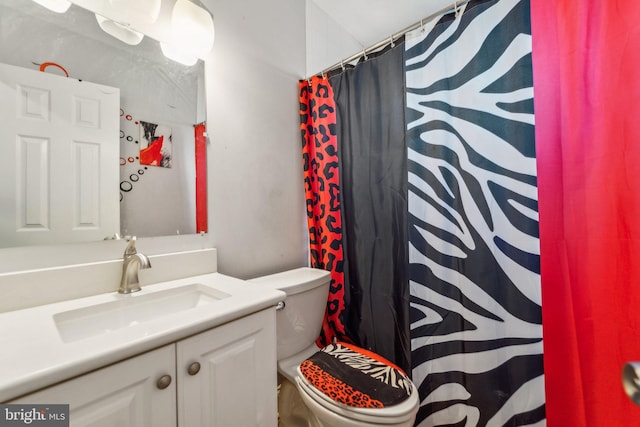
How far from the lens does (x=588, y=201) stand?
2.59 feet

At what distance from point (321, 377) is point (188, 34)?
1.51 meters

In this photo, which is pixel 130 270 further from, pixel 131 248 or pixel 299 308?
pixel 299 308

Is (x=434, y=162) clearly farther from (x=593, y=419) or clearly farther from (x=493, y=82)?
(x=593, y=419)

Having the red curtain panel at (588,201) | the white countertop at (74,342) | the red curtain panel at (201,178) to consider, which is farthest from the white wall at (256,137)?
the red curtain panel at (588,201)

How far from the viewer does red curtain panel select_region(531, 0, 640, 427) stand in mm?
729

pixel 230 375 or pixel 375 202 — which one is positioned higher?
pixel 375 202

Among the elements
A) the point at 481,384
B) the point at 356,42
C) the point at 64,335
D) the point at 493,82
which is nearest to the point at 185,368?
the point at 64,335

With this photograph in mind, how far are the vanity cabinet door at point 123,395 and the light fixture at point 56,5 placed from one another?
119 centimetres

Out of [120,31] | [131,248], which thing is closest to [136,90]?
[120,31]

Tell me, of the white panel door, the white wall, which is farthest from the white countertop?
the white wall

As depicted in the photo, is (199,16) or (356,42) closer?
(199,16)

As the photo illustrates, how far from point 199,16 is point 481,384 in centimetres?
191

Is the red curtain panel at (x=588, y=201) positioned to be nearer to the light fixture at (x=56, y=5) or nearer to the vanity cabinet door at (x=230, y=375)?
the vanity cabinet door at (x=230, y=375)

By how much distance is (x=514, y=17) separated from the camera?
903mm
